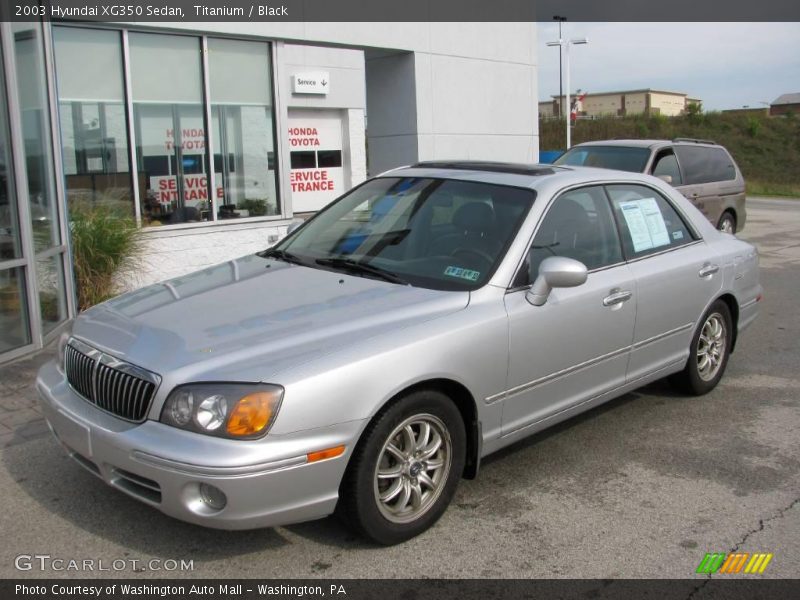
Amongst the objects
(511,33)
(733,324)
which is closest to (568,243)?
(733,324)

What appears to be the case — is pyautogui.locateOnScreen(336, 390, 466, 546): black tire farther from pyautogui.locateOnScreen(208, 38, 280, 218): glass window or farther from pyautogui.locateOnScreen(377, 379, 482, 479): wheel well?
pyautogui.locateOnScreen(208, 38, 280, 218): glass window

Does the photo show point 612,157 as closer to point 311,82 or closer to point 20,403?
point 311,82

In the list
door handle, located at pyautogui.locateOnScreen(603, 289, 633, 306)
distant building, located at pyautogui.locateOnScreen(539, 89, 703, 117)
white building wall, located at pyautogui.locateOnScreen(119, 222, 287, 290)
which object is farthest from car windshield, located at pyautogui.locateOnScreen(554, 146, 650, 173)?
distant building, located at pyautogui.locateOnScreen(539, 89, 703, 117)

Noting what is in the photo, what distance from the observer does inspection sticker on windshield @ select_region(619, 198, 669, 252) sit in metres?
5.18

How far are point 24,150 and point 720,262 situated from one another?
5.51 metres

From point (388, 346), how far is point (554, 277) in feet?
3.38

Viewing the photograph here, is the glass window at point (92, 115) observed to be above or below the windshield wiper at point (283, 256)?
above

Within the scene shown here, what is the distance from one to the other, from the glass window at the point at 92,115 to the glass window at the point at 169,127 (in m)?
0.21

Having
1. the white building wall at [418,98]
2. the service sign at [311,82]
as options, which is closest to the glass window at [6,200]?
the white building wall at [418,98]

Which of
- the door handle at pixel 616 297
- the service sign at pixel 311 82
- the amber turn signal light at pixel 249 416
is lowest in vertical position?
the amber turn signal light at pixel 249 416

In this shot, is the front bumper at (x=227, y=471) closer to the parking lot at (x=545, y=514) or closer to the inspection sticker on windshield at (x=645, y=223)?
the parking lot at (x=545, y=514)

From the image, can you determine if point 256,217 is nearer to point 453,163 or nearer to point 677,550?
point 453,163

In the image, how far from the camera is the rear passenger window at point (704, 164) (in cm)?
1265

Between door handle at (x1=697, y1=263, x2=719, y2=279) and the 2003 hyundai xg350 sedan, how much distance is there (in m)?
0.02
